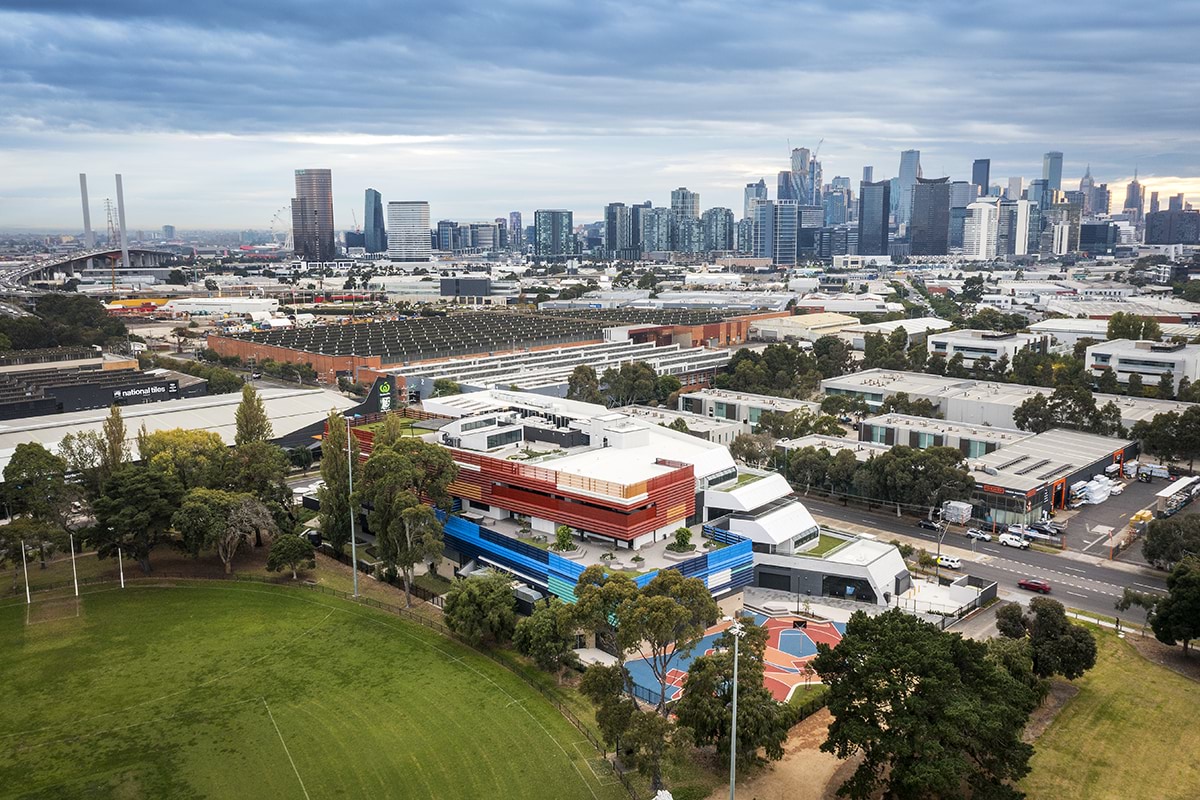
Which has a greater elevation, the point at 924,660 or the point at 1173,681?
the point at 924,660

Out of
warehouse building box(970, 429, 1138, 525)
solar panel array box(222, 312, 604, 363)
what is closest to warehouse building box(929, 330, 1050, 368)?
warehouse building box(970, 429, 1138, 525)

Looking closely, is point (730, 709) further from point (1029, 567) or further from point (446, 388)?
point (446, 388)

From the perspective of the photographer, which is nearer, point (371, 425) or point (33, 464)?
point (33, 464)

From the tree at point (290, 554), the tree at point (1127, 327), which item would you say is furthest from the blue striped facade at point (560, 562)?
the tree at point (1127, 327)

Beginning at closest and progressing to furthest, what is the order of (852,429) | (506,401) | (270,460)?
(270,460) < (506,401) < (852,429)

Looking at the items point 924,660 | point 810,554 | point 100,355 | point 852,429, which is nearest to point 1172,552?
point 810,554

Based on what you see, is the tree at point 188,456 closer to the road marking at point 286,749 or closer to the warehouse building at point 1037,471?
the road marking at point 286,749

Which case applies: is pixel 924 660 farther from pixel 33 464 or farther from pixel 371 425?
pixel 33 464
